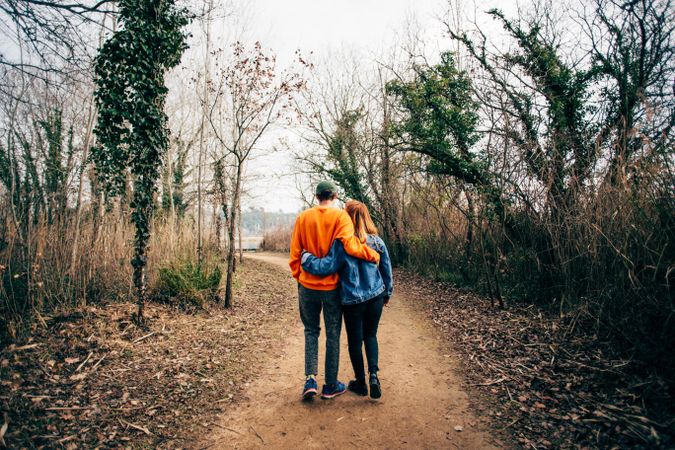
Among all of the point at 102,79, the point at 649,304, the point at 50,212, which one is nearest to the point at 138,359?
the point at 50,212

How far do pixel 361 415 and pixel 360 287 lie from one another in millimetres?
1190

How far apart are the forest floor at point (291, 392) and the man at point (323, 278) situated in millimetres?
344

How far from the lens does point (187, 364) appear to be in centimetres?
404

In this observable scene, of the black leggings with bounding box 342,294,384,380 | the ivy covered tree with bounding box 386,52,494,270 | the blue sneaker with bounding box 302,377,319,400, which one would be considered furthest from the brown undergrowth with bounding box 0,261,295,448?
the ivy covered tree with bounding box 386,52,494,270

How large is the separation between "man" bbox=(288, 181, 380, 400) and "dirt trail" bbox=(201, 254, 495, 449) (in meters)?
0.31

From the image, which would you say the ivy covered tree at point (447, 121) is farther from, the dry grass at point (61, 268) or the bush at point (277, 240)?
the bush at point (277, 240)

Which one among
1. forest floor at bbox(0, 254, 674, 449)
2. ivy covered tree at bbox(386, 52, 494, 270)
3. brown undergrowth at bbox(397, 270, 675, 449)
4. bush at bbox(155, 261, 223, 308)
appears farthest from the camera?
ivy covered tree at bbox(386, 52, 494, 270)

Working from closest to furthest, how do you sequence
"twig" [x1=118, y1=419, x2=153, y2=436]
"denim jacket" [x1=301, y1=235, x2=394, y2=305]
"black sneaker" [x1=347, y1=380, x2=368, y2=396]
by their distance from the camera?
"twig" [x1=118, y1=419, x2=153, y2=436], "denim jacket" [x1=301, y1=235, x2=394, y2=305], "black sneaker" [x1=347, y1=380, x2=368, y2=396]

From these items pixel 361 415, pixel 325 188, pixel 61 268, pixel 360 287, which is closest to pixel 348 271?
pixel 360 287

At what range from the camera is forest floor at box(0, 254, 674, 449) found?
2.69m

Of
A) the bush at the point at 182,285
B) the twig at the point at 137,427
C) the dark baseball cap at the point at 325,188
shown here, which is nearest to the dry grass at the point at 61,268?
the bush at the point at 182,285

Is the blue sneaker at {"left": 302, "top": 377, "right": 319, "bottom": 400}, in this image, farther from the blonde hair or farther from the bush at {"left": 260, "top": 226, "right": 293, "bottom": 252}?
the bush at {"left": 260, "top": 226, "right": 293, "bottom": 252}

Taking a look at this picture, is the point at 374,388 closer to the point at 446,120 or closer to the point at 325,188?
the point at 325,188

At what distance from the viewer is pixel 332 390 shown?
3.30 m
